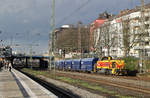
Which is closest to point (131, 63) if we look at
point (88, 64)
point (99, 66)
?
point (99, 66)

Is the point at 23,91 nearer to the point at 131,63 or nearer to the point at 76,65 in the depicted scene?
the point at 131,63

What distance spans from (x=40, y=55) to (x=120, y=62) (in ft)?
245

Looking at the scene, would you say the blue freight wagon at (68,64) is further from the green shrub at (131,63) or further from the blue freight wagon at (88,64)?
the green shrub at (131,63)

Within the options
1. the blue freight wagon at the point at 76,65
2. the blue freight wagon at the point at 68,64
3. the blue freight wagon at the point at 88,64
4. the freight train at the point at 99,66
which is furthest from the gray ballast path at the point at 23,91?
the blue freight wagon at the point at 68,64

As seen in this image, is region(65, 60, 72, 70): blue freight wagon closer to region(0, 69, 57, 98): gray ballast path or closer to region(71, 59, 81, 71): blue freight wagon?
region(71, 59, 81, 71): blue freight wagon

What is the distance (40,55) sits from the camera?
104188mm

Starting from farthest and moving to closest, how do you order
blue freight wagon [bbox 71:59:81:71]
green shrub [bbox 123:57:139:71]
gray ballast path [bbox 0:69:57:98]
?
blue freight wagon [bbox 71:59:81:71]
green shrub [bbox 123:57:139:71]
gray ballast path [bbox 0:69:57:98]

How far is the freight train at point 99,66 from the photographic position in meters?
32.5

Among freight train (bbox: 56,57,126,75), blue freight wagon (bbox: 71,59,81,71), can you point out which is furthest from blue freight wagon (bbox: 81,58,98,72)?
blue freight wagon (bbox: 71,59,81,71)

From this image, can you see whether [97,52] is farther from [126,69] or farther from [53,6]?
[53,6]

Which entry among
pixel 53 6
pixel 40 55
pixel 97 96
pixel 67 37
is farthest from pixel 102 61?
pixel 40 55

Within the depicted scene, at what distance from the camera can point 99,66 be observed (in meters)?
36.9

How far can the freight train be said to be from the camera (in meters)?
32.5

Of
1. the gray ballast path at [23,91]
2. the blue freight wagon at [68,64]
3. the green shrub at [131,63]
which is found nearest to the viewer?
the gray ballast path at [23,91]
